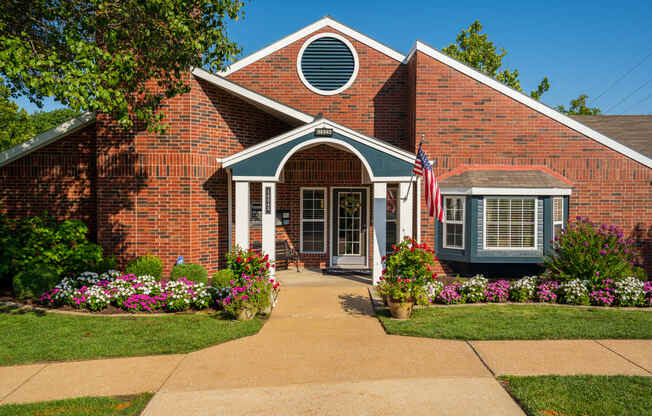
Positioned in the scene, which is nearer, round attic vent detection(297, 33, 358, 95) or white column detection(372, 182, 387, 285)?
white column detection(372, 182, 387, 285)

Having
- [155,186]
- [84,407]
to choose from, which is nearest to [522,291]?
[84,407]

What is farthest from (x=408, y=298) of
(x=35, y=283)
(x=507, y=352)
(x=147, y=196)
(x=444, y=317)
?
(x=35, y=283)

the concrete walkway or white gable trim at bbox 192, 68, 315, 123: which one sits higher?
white gable trim at bbox 192, 68, 315, 123

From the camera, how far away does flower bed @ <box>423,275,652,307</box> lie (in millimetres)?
8531

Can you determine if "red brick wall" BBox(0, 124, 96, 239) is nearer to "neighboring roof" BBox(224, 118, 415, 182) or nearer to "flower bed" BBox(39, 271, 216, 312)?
"flower bed" BBox(39, 271, 216, 312)

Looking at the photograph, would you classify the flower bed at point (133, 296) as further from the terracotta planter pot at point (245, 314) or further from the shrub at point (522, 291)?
the shrub at point (522, 291)

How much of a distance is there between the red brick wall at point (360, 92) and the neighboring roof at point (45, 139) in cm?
500

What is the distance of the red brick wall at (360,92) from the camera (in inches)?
510

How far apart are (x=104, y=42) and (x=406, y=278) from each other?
24.3 feet

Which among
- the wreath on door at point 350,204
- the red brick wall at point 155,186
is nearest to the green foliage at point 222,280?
the red brick wall at point 155,186

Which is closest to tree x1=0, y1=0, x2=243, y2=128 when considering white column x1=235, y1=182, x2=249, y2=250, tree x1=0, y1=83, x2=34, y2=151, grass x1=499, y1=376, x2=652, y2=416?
white column x1=235, y1=182, x2=249, y2=250

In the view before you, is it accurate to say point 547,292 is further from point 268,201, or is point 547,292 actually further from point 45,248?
point 45,248

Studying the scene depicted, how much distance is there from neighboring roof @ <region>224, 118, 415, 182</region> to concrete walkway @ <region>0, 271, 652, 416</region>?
4.02 m

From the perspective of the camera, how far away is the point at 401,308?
7660mm
